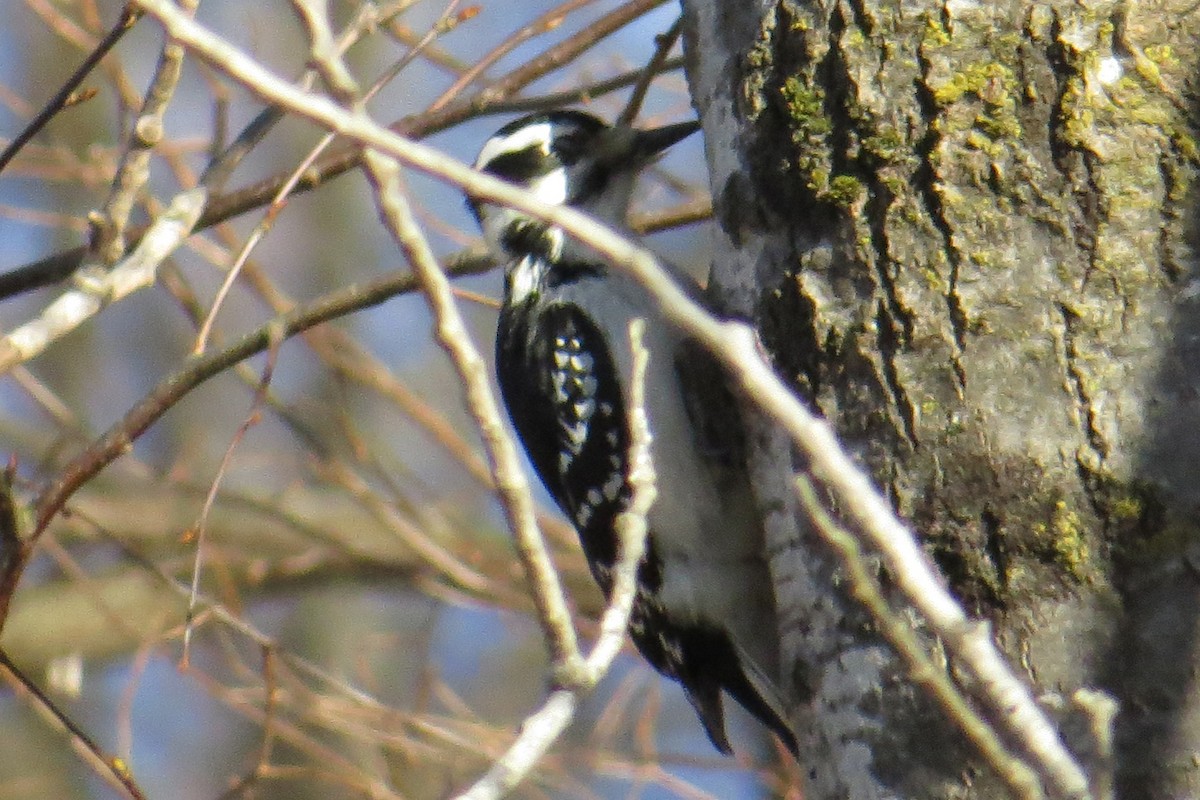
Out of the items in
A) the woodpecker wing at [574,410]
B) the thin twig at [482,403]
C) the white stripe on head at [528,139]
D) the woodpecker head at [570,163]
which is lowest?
the woodpecker wing at [574,410]

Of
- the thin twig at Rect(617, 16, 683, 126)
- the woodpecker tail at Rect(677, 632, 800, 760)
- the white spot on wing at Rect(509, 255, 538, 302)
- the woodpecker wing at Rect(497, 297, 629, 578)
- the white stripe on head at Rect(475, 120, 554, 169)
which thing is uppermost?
the thin twig at Rect(617, 16, 683, 126)

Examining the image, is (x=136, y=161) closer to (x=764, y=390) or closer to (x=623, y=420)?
(x=764, y=390)

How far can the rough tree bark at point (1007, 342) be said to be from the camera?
228cm

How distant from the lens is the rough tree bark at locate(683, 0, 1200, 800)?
2.28m

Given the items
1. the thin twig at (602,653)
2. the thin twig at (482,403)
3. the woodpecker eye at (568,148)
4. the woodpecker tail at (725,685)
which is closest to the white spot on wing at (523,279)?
the woodpecker eye at (568,148)

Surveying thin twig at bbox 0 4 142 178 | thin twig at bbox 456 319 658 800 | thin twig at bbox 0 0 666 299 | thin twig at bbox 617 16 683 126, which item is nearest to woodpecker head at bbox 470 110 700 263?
thin twig at bbox 617 16 683 126

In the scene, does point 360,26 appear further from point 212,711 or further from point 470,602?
point 212,711

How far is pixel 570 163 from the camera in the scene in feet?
13.7

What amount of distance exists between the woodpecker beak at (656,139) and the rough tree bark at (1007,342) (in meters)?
1.24

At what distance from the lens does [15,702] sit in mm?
9938

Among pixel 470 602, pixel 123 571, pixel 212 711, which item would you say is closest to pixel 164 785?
pixel 212 711

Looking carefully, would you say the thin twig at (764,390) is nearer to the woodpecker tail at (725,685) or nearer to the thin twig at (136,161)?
the thin twig at (136,161)

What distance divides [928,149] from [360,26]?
3.69 ft

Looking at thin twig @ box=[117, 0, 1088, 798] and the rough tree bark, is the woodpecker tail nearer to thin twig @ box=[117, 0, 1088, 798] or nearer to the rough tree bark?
the rough tree bark
